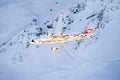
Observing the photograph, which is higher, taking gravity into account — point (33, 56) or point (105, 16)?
point (105, 16)

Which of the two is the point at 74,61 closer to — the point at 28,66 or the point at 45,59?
the point at 45,59

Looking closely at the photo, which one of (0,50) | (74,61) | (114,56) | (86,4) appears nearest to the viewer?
(114,56)

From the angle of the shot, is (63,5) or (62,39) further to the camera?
(63,5)

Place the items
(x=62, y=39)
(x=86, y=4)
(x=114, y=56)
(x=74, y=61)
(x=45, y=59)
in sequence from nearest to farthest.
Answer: (x=62, y=39), (x=114, y=56), (x=74, y=61), (x=45, y=59), (x=86, y=4)

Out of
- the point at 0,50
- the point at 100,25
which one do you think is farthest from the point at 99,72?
the point at 0,50

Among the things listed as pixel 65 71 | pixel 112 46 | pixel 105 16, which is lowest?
pixel 65 71

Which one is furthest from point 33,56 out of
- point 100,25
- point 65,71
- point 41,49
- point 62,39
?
point 62,39
